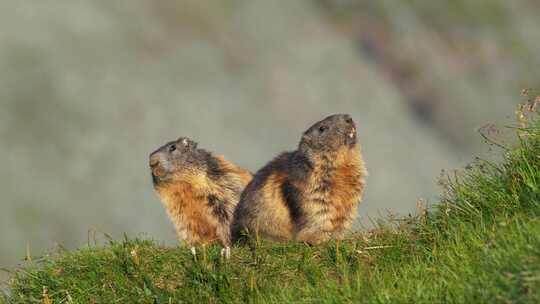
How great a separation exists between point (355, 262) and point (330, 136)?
248 centimetres

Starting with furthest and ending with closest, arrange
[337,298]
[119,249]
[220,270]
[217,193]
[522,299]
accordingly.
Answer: [217,193], [119,249], [220,270], [337,298], [522,299]

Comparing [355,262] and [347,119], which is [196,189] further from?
[355,262]

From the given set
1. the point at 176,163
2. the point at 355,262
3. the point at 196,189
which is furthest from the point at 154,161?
the point at 355,262

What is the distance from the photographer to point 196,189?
1459 centimetres

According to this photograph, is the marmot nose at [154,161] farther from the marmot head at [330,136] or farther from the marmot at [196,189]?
the marmot head at [330,136]

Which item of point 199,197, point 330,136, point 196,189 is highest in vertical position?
point 196,189

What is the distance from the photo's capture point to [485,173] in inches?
432

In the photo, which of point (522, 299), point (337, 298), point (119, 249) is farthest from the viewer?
point (119, 249)

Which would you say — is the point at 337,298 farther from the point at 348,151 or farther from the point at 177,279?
the point at 348,151

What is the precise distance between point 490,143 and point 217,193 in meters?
4.74

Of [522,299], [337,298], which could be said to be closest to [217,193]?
[337,298]

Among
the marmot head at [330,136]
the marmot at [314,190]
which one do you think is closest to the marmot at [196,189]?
the marmot at [314,190]

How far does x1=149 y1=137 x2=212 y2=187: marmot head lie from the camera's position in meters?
14.7

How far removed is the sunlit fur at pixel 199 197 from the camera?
1428 centimetres
